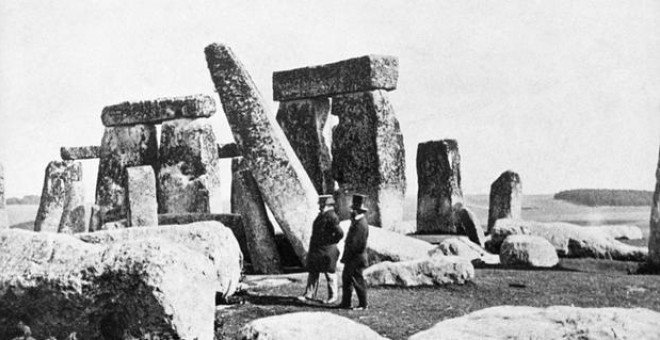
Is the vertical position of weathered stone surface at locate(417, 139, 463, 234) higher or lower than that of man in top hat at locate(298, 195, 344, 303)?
higher

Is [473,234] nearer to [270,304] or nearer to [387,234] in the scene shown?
[387,234]

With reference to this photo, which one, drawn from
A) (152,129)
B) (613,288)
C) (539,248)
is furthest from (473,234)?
(152,129)

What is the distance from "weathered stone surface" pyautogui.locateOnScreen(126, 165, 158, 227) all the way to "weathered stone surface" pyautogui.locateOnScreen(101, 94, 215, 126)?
3420 mm

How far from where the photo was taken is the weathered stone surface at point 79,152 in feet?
76.9

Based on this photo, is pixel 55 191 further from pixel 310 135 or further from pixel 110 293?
pixel 110 293

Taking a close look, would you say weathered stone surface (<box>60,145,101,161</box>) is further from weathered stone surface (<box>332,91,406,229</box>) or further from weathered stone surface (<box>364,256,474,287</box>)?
weathered stone surface (<box>364,256,474,287</box>)

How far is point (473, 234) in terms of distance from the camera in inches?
657

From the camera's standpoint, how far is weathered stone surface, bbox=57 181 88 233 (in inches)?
744

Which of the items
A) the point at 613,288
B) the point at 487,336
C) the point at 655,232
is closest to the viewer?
the point at 487,336

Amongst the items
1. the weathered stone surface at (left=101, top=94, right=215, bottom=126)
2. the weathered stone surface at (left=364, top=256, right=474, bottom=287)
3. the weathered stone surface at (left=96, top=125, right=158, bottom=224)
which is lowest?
the weathered stone surface at (left=364, top=256, right=474, bottom=287)

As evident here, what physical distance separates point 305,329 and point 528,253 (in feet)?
25.5

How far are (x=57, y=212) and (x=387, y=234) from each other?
12.1 m

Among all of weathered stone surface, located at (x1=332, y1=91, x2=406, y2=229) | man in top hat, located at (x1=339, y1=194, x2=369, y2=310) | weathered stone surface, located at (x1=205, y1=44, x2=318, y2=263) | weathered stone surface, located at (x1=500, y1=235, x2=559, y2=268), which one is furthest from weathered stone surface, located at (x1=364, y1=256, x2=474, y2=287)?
weathered stone surface, located at (x1=332, y1=91, x2=406, y2=229)

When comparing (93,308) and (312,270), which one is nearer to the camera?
(93,308)
